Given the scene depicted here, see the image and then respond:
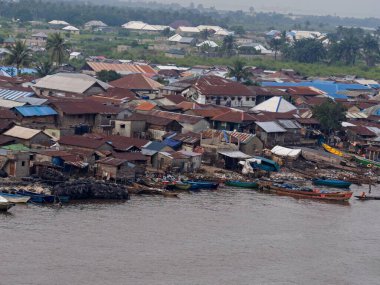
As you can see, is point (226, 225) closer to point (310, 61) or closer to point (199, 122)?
point (199, 122)

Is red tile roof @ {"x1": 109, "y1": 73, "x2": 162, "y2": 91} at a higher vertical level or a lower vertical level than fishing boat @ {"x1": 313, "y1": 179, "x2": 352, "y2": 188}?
higher

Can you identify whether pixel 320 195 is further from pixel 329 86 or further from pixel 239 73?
pixel 329 86

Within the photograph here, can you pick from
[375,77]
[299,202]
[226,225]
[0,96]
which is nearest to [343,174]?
[299,202]

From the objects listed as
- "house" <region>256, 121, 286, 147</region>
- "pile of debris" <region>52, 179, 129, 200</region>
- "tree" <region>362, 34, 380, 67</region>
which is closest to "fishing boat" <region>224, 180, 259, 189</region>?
"pile of debris" <region>52, 179, 129, 200</region>

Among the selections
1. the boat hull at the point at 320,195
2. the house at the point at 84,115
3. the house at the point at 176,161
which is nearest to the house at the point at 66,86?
the house at the point at 84,115

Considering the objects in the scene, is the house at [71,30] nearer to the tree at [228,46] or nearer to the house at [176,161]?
the tree at [228,46]

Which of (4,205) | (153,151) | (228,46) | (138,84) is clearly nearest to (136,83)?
(138,84)

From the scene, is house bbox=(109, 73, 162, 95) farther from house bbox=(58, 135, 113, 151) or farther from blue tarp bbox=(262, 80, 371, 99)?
house bbox=(58, 135, 113, 151)

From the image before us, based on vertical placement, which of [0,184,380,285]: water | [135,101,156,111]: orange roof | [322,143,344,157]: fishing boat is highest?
[135,101,156,111]: orange roof
